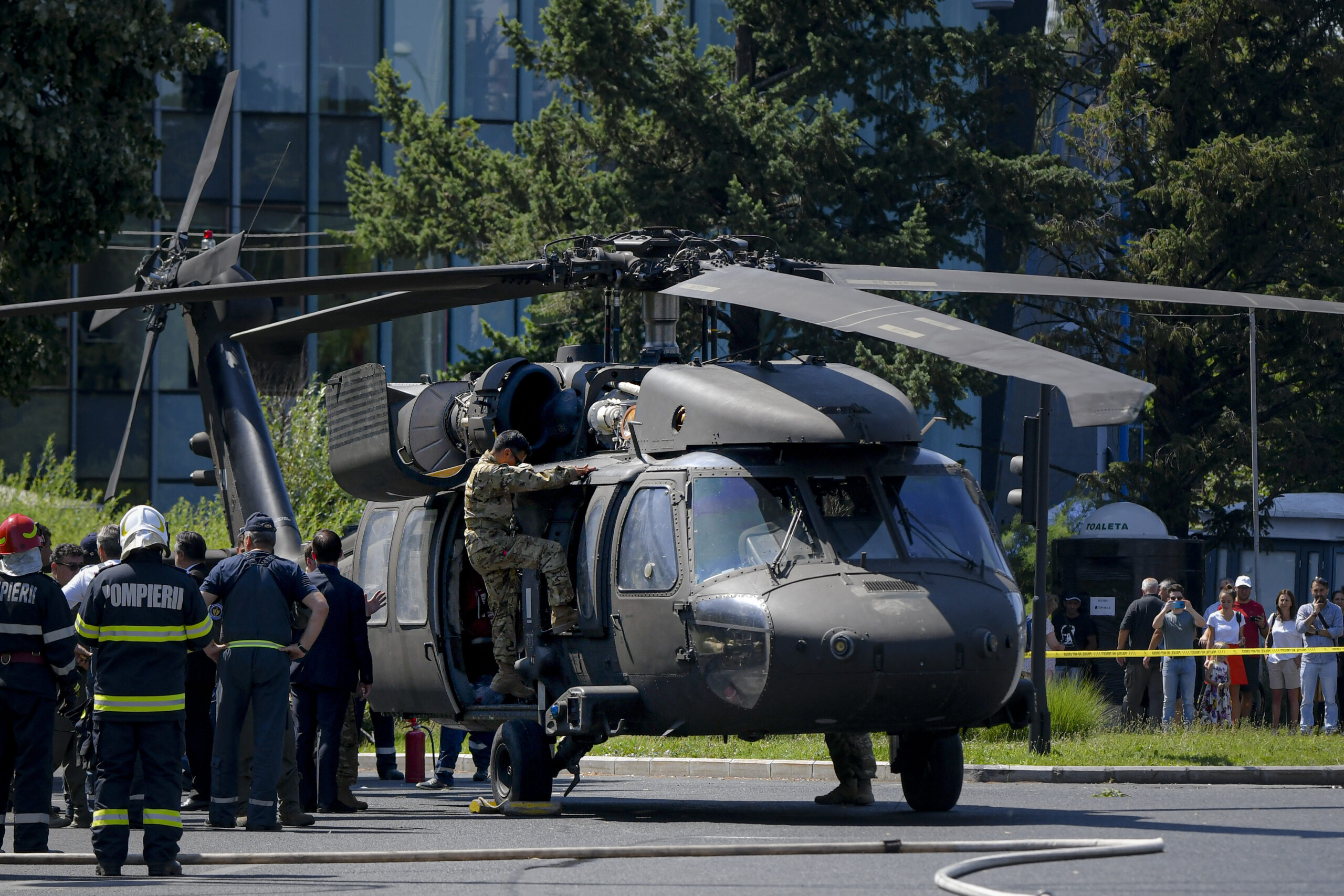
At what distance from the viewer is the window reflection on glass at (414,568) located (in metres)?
13.9

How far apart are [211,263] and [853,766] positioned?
919 centimetres

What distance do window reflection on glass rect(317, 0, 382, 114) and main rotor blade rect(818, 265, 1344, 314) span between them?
1032 inches

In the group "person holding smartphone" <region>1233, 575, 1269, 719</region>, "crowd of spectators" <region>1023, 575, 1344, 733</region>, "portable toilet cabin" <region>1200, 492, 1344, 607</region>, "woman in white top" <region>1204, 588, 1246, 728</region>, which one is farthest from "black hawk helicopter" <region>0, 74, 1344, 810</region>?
"portable toilet cabin" <region>1200, 492, 1344, 607</region>

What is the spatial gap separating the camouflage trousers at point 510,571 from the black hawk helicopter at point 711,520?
144 mm

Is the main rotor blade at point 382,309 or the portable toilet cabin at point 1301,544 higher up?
the main rotor blade at point 382,309

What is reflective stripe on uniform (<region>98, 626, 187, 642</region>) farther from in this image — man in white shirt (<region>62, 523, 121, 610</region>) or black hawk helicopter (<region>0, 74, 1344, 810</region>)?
black hawk helicopter (<region>0, 74, 1344, 810</region>)

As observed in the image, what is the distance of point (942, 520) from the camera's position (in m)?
11.7

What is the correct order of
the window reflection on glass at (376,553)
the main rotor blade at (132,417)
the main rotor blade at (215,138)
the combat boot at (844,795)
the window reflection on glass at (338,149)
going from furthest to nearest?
the window reflection on glass at (338,149), the main rotor blade at (215,138), the main rotor blade at (132,417), the window reflection on glass at (376,553), the combat boot at (844,795)

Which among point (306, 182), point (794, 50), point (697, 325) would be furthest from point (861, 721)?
point (306, 182)

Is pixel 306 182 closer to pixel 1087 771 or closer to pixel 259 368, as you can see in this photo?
pixel 259 368

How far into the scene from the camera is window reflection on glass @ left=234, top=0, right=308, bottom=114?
36.7 meters

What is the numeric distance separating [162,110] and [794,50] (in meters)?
13.0

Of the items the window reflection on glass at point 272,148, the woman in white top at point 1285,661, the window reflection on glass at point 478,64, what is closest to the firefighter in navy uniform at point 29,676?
the woman in white top at point 1285,661

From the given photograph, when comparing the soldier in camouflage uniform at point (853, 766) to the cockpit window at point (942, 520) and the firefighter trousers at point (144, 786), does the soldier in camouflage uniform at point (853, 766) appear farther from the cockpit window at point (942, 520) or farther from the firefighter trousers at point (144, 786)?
the firefighter trousers at point (144, 786)
